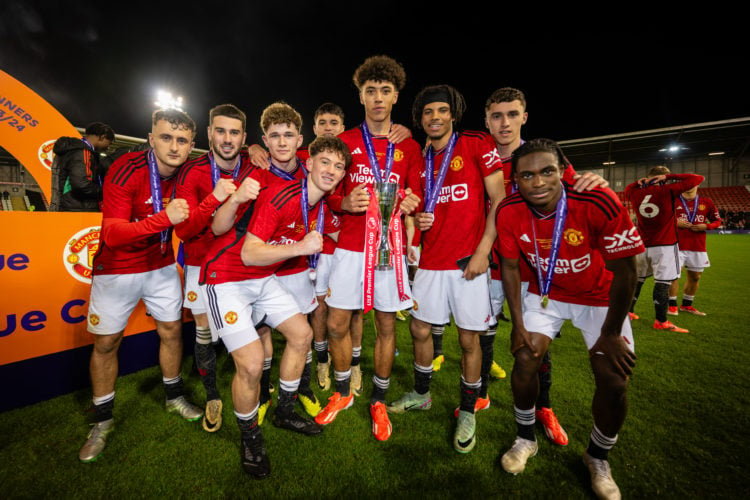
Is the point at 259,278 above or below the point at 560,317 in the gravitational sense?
above

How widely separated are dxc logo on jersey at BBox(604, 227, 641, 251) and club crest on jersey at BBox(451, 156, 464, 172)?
1.24m

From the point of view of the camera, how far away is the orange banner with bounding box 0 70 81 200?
5168mm

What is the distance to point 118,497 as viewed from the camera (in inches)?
80.0

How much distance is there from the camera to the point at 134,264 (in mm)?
2664

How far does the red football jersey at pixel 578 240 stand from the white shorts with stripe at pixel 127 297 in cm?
303

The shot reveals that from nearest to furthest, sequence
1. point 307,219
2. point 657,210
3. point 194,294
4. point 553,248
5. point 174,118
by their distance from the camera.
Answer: point 553,248, point 307,219, point 174,118, point 194,294, point 657,210

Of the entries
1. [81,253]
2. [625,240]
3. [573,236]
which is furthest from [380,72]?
[81,253]

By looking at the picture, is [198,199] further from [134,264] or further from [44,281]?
[44,281]

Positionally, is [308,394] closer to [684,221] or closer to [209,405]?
[209,405]

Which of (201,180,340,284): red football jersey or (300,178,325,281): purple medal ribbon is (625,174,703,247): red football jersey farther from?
(201,180,340,284): red football jersey

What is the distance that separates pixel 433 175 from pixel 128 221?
2.66 meters

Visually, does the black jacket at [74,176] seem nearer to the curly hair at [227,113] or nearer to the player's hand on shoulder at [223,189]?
the curly hair at [227,113]

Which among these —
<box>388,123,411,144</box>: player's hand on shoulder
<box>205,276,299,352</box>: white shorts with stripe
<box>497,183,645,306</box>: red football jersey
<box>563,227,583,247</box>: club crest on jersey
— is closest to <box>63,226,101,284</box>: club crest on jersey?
<box>205,276,299,352</box>: white shorts with stripe

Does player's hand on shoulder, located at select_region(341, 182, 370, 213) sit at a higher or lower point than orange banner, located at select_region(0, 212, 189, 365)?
higher
